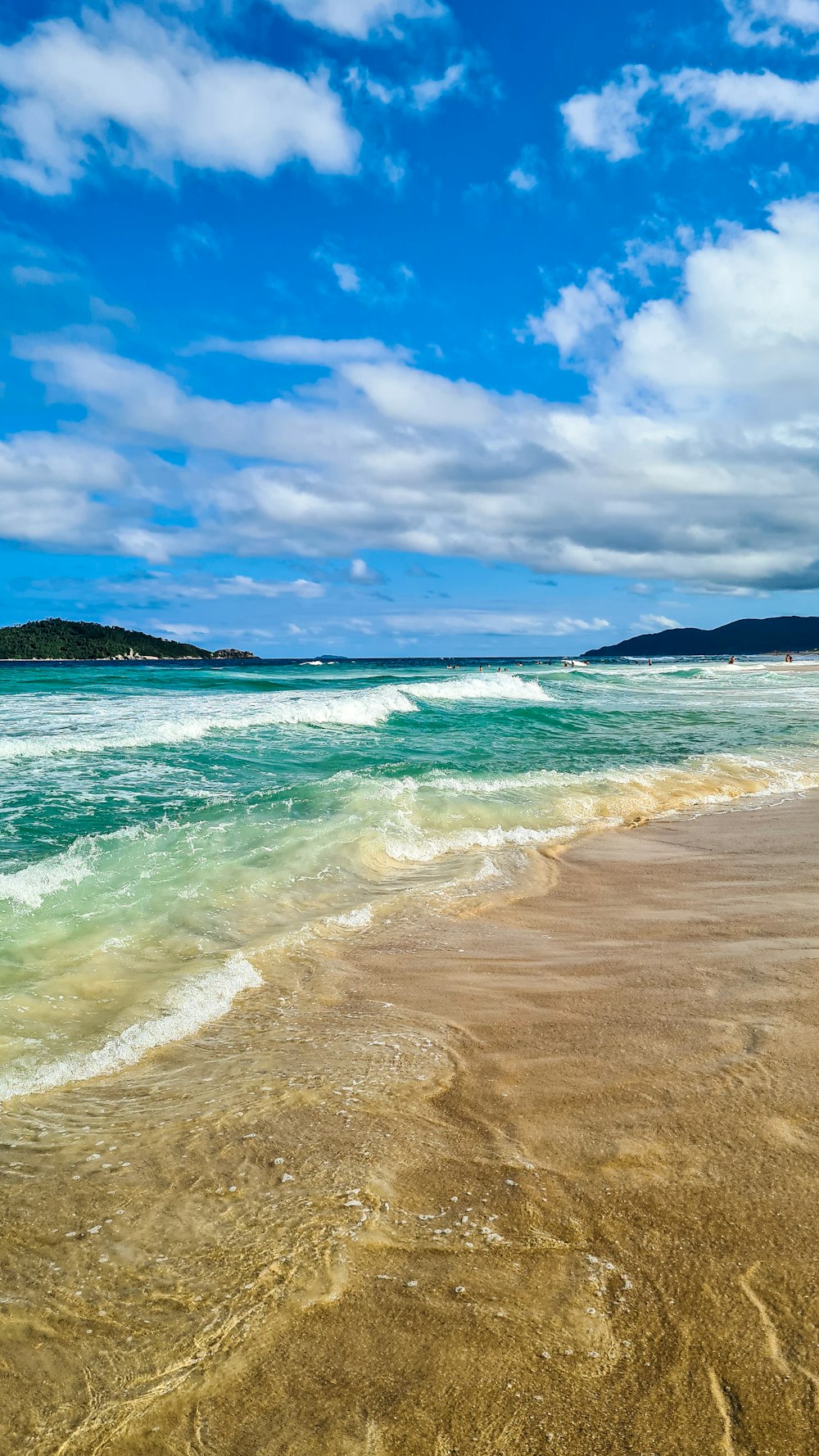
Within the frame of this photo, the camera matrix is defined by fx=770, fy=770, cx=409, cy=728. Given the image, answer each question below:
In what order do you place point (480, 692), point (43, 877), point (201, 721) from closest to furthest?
point (43, 877) < point (201, 721) < point (480, 692)

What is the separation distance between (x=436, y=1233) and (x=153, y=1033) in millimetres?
2288

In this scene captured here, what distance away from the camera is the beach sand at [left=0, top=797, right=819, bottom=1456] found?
1.90 metres

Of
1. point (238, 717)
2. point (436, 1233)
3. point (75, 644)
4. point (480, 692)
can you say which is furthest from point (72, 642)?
point (436, 1233)

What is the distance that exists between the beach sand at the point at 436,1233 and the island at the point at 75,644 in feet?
323

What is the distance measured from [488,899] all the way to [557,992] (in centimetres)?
211

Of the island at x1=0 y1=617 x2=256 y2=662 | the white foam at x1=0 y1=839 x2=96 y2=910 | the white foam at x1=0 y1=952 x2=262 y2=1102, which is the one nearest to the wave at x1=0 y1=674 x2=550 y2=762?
the white foam at x1=0 y1=839 x2=96 y2=910

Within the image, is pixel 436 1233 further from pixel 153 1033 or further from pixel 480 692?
pixel 480 692

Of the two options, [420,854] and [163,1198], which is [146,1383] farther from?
[420,854]

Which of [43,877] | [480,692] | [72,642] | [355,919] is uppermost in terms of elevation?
[72,642]

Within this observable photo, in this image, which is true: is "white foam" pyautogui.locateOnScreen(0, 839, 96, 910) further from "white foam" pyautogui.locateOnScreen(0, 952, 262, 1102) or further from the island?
the island

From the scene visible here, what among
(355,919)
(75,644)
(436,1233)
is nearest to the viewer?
(436,1233)

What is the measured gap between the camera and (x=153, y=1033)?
422 cm

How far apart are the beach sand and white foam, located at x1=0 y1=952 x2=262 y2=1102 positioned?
16 cm

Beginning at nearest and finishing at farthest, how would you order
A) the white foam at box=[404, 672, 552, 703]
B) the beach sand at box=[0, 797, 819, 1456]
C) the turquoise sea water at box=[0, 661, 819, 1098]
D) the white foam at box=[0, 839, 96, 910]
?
the beach sand at box=[0, 797, 819, 1456]
the turquoise sea water at box=[0, 661, 819, 1098]
the white foam at box=[0, 839, 96, 910]
the white foam at box=[404, 672, 552, 703]
